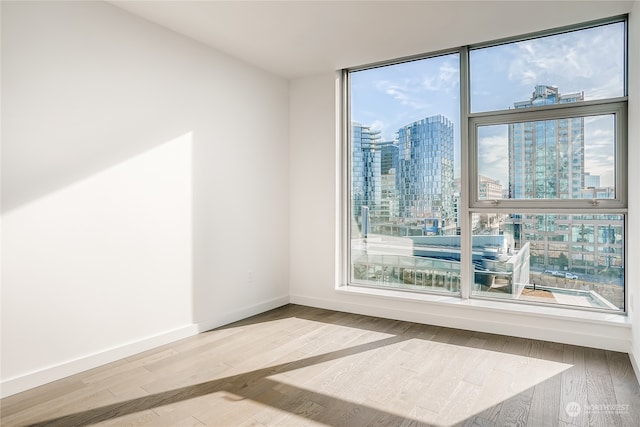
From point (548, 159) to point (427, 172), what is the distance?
1.05 m

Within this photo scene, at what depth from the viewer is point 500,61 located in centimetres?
350

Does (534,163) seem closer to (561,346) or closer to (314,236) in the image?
(561,346)

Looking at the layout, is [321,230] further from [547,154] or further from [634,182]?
[634,182]

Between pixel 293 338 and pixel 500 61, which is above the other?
pixel 500 61

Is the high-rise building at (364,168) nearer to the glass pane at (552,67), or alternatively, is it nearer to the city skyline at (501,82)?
the city skyline at (501,82)

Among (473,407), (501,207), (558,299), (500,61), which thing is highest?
(500,61)

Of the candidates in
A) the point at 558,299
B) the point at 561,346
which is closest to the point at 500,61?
the point at 558,299

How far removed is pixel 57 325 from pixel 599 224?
4.11 meters

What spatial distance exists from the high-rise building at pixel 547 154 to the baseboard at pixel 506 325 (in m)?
1.08

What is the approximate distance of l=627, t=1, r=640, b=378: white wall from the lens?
261cm

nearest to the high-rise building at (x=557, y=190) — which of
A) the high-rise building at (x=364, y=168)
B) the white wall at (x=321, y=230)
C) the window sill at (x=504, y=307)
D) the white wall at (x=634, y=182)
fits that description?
the white wall at (x=634, y=182)

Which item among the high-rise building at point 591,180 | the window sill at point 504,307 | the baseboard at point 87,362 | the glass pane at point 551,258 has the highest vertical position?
the high-rise building at point 591,180

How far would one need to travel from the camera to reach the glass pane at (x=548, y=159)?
3.14 m

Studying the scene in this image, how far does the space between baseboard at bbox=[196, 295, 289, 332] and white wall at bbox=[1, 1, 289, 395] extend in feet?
0.07
